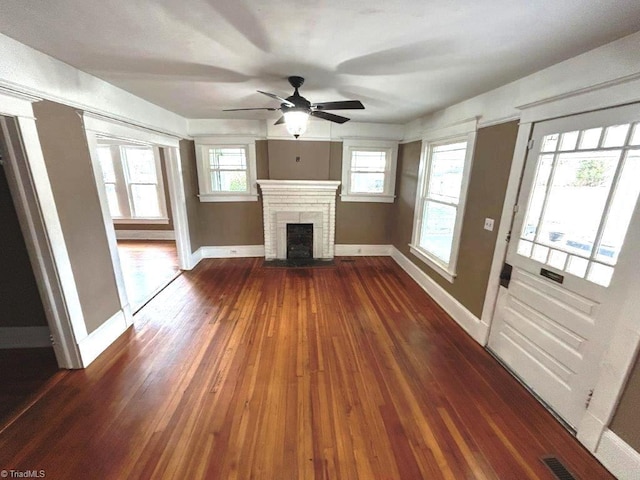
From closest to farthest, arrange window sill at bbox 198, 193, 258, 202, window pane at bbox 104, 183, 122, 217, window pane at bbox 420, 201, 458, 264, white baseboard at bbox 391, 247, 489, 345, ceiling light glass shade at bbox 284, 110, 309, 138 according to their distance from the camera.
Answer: ceiling light glass shade at bbox 284, 110, 309, 138 < white baseboard at bbox 391, 247, 489, 345 < window pane at bbox 420, 201, 458, 264 < window sill at bbox 198, 193, 258, 202 < window pane at bbox 104, 183, 122, 217

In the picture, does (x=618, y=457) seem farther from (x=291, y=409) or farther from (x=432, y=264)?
(x=432, y=264)

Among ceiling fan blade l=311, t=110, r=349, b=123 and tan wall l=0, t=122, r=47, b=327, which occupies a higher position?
ceiling fan blade l=311, t=110, r=349, b=123

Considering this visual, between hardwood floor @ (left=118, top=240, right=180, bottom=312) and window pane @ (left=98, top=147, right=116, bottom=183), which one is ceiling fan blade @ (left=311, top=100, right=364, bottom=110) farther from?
window pane @ (left=98, top=147, right=116, bottom=183)

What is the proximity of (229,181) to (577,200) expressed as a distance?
4685 mm

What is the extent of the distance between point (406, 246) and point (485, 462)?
330 centimetres

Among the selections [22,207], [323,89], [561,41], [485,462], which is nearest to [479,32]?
[561,41]

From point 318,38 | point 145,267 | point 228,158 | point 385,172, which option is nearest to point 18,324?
point 145,267

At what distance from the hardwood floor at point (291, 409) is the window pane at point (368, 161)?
294cm

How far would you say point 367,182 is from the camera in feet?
16.5

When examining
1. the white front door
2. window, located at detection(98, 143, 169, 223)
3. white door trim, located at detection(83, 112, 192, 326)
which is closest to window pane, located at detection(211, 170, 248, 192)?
white door trim, located at detection(83, 112, 192, 326)

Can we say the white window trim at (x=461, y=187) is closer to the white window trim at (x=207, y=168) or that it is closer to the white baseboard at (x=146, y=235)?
the white window trim at (x=207, y=168)

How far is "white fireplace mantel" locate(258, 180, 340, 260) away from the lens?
15.4 feet

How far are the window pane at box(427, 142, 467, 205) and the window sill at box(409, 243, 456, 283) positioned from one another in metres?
0.84

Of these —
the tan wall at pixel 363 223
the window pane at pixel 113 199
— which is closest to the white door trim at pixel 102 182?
the tan wall at pixel 363 223
